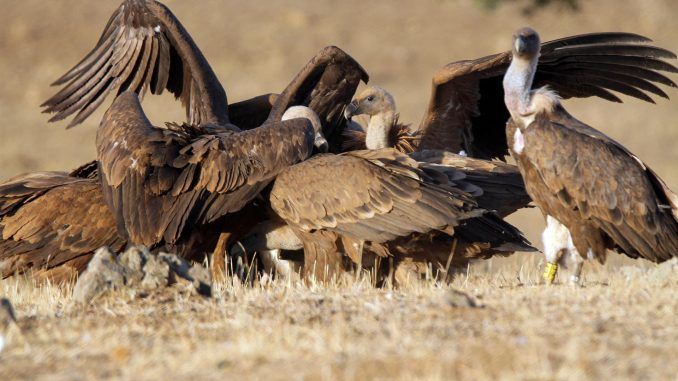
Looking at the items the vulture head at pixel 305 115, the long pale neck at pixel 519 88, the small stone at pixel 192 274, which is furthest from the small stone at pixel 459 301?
the vulture head at pixel 305 115

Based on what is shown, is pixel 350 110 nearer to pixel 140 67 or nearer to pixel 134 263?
pixel 140 67

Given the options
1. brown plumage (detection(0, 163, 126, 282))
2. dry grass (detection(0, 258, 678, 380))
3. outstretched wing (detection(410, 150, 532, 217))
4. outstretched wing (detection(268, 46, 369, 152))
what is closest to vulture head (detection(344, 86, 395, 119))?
outstretched wing (detection(268, 46, 369, 152))

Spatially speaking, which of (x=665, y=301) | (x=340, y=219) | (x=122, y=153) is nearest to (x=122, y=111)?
(x=122, y=153)

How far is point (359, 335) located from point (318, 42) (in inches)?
949

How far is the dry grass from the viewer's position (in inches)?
159

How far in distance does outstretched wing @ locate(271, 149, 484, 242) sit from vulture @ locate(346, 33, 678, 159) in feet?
6.45

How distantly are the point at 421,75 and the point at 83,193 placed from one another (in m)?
19.6

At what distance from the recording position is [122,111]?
8.12 m

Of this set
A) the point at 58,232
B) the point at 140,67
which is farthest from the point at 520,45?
the point at 140,67

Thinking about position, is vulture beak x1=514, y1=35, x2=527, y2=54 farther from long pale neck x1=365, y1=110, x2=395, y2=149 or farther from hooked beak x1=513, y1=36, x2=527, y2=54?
long pale neck x1=365, y1=110, x2=395, y2=149

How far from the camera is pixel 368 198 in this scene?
7098 mm

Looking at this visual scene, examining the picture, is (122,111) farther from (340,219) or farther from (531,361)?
(531,361)

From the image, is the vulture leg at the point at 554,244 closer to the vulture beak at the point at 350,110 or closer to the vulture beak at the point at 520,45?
the vulture beak at the point at 520,45

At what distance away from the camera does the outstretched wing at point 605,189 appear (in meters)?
6.61
